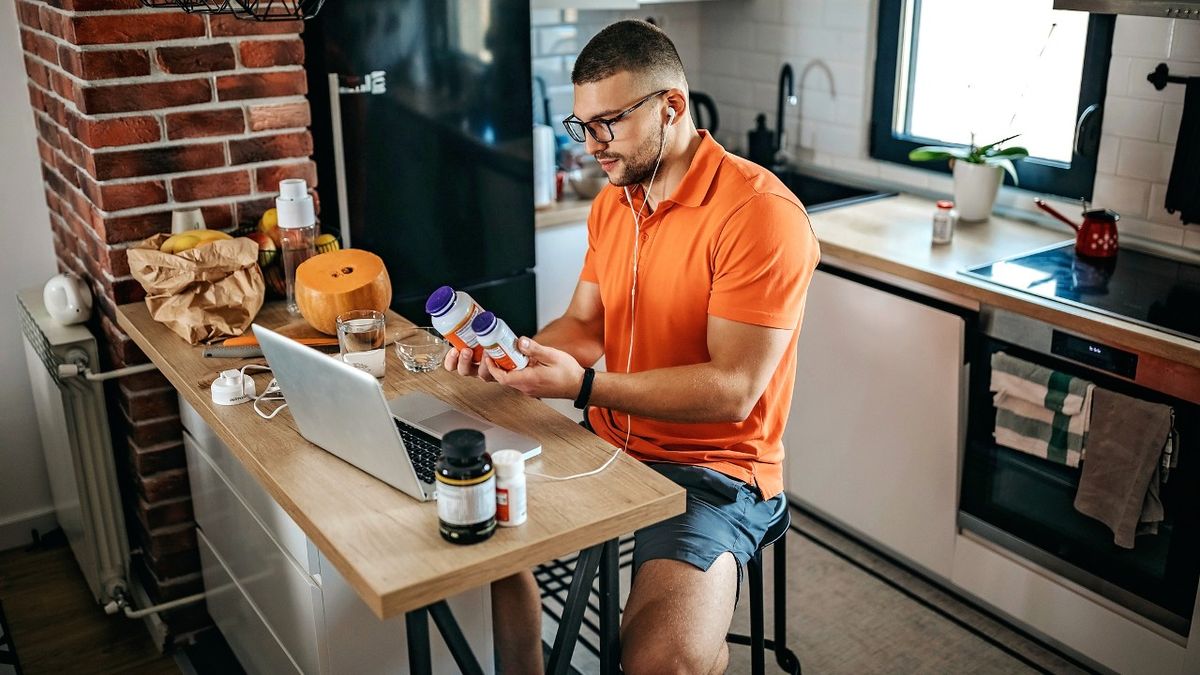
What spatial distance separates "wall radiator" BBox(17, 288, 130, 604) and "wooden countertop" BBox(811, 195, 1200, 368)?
1.85 m

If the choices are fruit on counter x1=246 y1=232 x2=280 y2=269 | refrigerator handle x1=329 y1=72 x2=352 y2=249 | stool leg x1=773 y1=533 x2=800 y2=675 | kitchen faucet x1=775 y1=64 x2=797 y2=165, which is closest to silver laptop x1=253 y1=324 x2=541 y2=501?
fruit on counter x1=246 y1=232 x2=280 y2=269

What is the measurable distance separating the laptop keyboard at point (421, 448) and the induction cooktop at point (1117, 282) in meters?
1.47

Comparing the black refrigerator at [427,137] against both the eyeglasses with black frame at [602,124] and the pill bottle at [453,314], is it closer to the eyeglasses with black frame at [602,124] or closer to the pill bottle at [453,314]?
the eyeglasses with black frame at [602,124]

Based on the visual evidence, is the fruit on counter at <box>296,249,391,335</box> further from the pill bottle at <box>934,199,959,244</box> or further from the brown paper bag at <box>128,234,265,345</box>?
the pill bottle at <box>934,199,959,244</box>

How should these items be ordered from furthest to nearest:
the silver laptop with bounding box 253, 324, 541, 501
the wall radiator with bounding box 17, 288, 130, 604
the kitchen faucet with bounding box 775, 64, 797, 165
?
the kitchen faucet with bounding box 775, 64, 797, 165 → the wall radiator with bounding box 17, 288, 130, 604 → the silver laptop with bounding box 253, 324, 541, 501

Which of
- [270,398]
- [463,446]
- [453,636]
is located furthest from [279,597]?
[463,446]

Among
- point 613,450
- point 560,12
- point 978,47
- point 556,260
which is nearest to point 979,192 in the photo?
point 978,47

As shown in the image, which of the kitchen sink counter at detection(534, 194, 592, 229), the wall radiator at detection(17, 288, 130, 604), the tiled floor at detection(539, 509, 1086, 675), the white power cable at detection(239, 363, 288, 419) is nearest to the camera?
the white power cable at detection(239, 363, 288, 419)

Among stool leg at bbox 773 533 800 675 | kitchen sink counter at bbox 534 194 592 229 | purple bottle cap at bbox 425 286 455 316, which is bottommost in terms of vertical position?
stool leg at bbox 773 533 800 675

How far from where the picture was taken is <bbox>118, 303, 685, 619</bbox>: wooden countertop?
57.6 inches

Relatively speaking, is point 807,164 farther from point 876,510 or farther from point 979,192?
point 876,510

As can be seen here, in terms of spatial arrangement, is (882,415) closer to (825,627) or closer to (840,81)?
(825,627)

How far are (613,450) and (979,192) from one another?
1733 mm

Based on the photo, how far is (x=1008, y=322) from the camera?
258 cm
